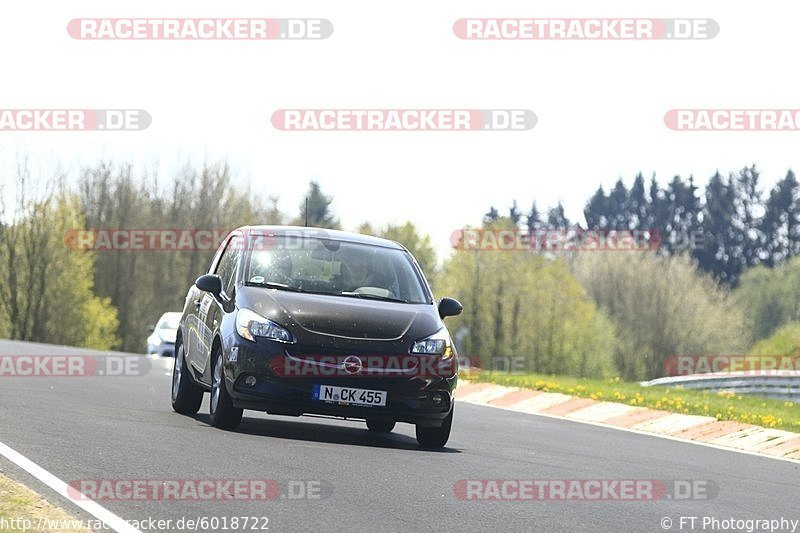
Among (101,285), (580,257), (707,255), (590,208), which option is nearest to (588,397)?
(101,285)

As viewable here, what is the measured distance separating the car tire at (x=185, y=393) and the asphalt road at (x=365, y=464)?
0.15 metres

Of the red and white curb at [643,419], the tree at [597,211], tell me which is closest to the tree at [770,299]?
the tree at [597,211]

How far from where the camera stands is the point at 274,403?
37.7ft

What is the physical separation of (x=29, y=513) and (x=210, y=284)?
A: 18.4ft

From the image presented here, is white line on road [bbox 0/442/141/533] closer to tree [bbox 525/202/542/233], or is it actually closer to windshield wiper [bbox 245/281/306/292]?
windshield wiper [bbox 245/281/306/292]

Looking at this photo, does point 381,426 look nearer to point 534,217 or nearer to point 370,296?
point 370,296

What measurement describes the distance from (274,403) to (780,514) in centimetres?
435

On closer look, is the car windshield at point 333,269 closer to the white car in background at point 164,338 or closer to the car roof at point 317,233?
the car roof at point 317,233

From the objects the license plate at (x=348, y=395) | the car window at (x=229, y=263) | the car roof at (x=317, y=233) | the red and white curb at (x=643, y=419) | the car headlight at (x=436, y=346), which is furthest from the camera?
the red and white curb at (x=643, y=419)

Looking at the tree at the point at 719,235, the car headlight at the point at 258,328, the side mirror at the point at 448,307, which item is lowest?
the car headlight at the point at 258,328

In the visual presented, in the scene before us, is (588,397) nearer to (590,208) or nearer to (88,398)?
(88,398)

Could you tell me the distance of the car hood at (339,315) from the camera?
1148 centimetres

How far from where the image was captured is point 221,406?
39.3ft

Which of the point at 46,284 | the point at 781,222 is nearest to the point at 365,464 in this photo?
the point at 46,284
